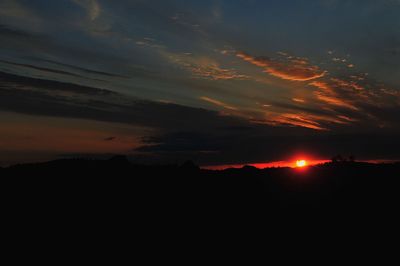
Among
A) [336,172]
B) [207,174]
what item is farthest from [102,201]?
[336,172]

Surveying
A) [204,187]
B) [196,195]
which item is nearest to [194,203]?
[196,195]

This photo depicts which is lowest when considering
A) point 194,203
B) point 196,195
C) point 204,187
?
point 194,203

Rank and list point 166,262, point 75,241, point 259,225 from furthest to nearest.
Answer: point 259,225 → point 75,241 → point 166,262

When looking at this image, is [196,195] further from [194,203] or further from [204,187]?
[204,187]

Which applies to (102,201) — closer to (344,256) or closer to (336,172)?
(344,256)

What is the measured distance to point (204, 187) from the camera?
30.5 meters

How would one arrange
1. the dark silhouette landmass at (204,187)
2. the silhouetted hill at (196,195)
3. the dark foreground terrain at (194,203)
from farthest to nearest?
1. the dark silhouette landmass at (204,187)
2. the silhouetted hill at (196,195)
3. the dark foreground terrain at (194,203)

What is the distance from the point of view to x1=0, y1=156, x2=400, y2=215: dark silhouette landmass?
27938 millimetres

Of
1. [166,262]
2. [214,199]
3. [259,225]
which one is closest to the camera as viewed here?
[166,262]

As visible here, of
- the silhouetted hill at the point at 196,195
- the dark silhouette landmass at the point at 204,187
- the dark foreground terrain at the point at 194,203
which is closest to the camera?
Result: the dark foreground terrain at the point at 194,203

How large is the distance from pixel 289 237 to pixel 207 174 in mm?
9717

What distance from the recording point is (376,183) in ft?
104

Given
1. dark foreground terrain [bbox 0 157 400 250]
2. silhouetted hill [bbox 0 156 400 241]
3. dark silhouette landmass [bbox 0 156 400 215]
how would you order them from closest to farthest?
dark foreground terrain [bbox 0 157 400 250] → silhouetted hill [bbox 0 156 400 241] → dark silhouette landmass [bbox 0 156 400 215]

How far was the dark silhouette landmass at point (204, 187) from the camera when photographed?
2794 cm
